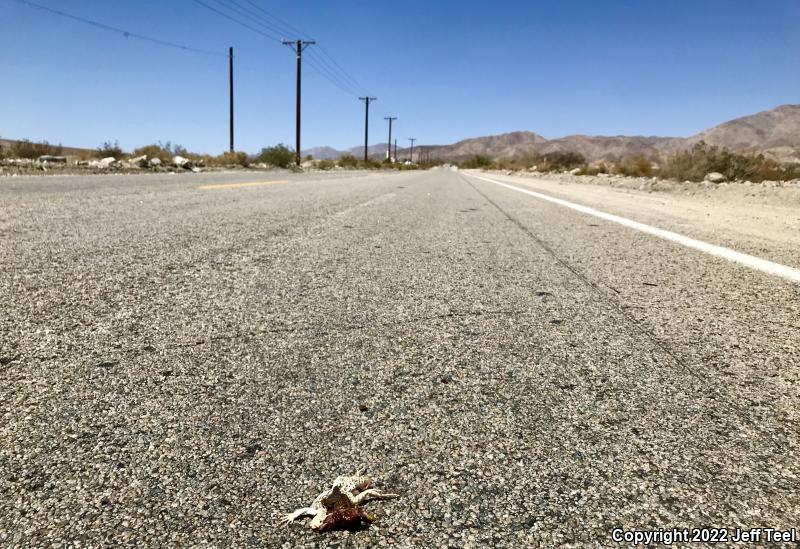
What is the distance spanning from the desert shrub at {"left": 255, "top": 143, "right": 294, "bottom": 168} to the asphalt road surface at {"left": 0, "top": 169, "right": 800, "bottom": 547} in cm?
3579

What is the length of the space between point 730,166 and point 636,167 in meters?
7.35

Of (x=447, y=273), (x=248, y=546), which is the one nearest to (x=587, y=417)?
(x=248, y=546)

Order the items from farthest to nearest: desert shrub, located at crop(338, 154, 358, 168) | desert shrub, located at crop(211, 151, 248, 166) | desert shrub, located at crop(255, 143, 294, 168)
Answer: desert shrub, located at crop(338, 154, 358, 168), desert shrub, located at crop(255, 143, 294, 168), desert shrub, located at crop(211, 151, 248, 166)

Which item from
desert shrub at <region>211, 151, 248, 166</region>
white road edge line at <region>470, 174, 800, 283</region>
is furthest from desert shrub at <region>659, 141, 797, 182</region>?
desert shrub at <region>211, 151, 248, 166</region>

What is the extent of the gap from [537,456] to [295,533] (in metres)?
0.51

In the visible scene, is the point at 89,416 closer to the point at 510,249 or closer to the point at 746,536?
the point at 746,536

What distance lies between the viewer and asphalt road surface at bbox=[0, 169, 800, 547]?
3.01 ft

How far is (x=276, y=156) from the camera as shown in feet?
123

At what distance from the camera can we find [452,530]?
0.88 m

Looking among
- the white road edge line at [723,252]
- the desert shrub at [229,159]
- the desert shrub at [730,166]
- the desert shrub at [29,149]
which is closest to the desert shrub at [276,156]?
the desert shrub at [229,159]

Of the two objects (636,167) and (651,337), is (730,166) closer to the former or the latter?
(636,167)

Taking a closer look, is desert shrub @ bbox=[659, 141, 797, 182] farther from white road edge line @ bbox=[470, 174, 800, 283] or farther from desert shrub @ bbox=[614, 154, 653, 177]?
white road edge line @ bbox=[470, 174, 800, 283]

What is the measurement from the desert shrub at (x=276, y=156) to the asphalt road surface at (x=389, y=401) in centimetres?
3579

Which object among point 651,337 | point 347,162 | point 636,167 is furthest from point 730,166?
point 347,162
